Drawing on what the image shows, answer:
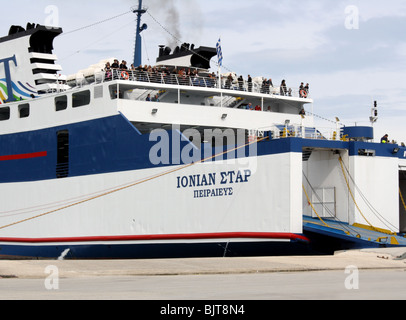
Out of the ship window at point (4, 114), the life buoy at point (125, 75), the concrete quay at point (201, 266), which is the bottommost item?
the concrete quay at point (201, 266)

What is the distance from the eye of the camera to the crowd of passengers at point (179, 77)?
23328 millimetres

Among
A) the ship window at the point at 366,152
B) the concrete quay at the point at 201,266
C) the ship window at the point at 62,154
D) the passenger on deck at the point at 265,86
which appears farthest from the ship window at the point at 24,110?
the ship window at the point at 366,152

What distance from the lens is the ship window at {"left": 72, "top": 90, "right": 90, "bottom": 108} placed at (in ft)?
78.6

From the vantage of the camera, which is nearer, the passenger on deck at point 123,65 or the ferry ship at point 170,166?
the ferry ship at point 170,166

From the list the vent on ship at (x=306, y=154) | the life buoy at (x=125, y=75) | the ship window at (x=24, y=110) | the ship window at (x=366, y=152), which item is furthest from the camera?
the ship window at (x=24, y=110)

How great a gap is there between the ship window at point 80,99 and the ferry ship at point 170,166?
0.17 feet

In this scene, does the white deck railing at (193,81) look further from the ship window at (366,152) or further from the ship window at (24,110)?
the ship window at (366,152)

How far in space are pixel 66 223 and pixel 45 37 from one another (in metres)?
8.33

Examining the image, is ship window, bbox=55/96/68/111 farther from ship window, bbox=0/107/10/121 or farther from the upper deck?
ship window, bbox=0/107/10/121

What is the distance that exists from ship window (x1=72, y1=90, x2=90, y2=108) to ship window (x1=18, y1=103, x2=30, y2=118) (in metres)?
2.26

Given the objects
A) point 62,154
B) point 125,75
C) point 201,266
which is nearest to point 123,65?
point 125,75

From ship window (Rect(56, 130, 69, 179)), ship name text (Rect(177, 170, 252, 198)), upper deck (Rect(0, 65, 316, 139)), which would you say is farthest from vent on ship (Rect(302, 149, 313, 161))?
ship window (Rect(56, 130, 69, 179))
